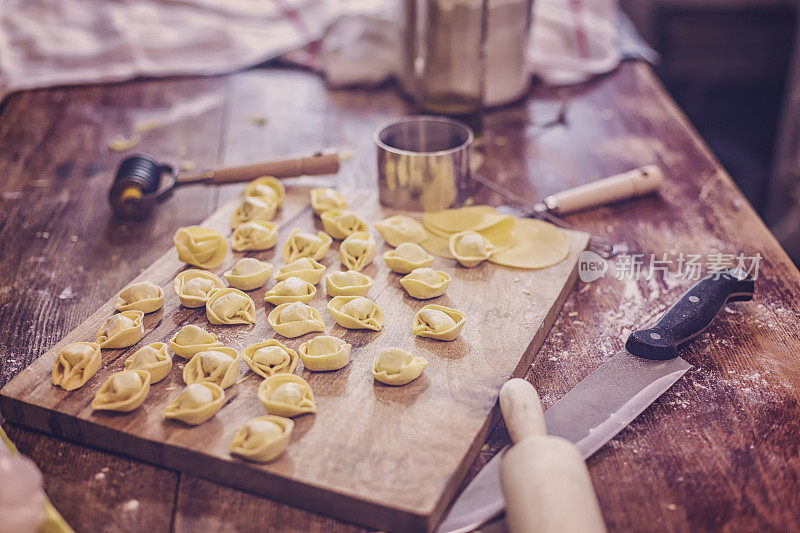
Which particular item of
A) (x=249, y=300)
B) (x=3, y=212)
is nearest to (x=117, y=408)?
(x=249, y=300)

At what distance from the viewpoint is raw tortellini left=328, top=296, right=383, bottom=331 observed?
1049mm

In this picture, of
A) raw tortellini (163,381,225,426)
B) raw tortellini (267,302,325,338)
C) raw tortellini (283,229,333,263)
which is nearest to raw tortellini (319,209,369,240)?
raw tortellini (283,229,333,263)

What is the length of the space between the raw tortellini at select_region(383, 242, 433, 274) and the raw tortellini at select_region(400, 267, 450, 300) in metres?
0.03

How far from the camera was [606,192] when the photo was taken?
58.2 inches

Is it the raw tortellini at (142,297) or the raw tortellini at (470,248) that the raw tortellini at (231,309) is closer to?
the raw tortellini at (142,297)

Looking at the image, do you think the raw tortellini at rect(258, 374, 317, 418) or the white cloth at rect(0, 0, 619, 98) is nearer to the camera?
the raw tortellini at rect(258, 374, 317, 418)

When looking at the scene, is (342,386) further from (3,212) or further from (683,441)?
(3,212)

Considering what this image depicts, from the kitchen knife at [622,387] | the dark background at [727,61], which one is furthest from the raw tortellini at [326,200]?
the dark background at [727,61]

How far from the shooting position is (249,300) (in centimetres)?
109

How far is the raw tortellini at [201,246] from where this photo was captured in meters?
1.21

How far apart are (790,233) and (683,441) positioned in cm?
154

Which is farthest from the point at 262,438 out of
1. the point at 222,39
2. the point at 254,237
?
the point at 222,39

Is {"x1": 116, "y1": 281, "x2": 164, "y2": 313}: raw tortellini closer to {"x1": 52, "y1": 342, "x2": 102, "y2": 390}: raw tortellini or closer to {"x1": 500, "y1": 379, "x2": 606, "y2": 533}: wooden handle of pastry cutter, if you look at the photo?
{"x1": 52, "y1": 342, "x2": 102, "y2": 390}: raw tortellini

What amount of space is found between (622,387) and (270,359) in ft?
1.62
